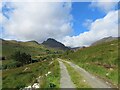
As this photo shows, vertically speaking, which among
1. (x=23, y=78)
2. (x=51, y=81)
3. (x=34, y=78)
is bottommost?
(x=23, y=78)

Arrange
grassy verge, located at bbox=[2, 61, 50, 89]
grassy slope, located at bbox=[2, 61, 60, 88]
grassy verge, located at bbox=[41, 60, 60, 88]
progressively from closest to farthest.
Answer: grassy verge, located at bbox=[41, 60, 60, 88], grassy slope, located at bbox=[2, 61, 60, 88], grassy verge, located at bbox=[2, 61, 50, 89]

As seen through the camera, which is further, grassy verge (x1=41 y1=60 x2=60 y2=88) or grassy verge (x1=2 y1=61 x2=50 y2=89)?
grassy verge (x1=2 y1=61 x2=50 y2=89)

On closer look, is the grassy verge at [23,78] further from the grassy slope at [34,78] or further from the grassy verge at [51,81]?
the grassy verge at [51,81]

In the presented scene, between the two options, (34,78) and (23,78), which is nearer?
(34,78)

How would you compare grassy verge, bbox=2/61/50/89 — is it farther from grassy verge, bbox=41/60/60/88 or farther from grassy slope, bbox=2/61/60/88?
grassy verge, bbox=41/60/60/88

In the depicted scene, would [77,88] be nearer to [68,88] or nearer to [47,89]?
[68,88]

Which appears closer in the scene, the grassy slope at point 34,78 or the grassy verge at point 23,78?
the grassy slope at point 34,78

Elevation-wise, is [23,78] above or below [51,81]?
below

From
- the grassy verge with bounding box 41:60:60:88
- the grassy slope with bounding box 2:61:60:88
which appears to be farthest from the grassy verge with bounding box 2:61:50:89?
the grassy verge with bounding box 41:60:60:88

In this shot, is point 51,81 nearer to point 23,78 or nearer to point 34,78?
point 34,78

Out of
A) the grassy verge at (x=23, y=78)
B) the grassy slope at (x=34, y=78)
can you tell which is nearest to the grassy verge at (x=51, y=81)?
the grassy slope at (x=34, y=78)

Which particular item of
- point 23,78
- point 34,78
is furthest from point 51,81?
point 23,78

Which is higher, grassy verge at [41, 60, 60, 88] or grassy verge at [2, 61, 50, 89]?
grassy verge at [41, 60, 60, 88]

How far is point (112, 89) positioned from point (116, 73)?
6.32 m
